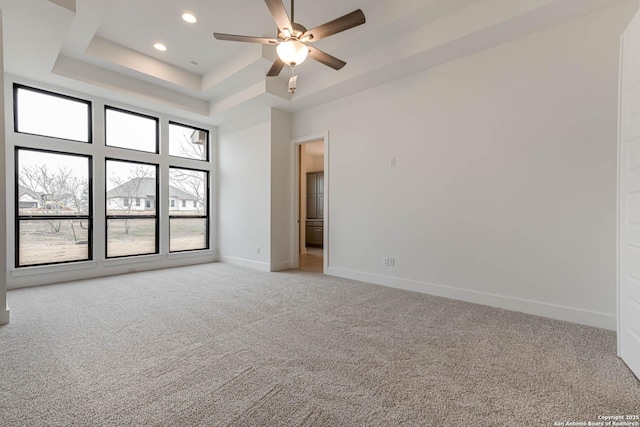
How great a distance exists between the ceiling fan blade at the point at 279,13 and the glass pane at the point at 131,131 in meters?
4.06

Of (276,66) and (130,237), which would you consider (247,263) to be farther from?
(276,66)

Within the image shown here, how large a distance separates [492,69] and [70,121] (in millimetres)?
6152

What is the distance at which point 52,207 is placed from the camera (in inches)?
174

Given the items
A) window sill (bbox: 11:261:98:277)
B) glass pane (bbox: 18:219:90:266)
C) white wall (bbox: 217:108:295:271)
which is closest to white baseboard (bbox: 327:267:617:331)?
white wall (bbox: 217:108:295:271)

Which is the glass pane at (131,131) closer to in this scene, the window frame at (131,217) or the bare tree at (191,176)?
the window frame at (131,217)

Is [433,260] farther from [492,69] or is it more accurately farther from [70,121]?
[70,121]

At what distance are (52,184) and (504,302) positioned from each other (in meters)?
6.50

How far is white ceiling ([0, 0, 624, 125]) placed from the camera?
9.64 ft

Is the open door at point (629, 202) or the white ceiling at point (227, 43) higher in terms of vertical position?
the white ceiling at point (227, 43)

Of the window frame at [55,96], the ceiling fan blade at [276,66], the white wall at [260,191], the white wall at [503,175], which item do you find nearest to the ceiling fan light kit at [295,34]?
the ceiling fan blade at [276,66]

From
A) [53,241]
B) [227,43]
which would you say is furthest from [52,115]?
[227,43]

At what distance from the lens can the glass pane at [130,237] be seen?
5012 mm

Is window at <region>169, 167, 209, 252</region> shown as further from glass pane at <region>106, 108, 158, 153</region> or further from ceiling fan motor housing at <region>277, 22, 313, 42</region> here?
ceiling fan motor housing at <region>277, 22, 313, 42</region>

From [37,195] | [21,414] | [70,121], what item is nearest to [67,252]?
[37,195]
